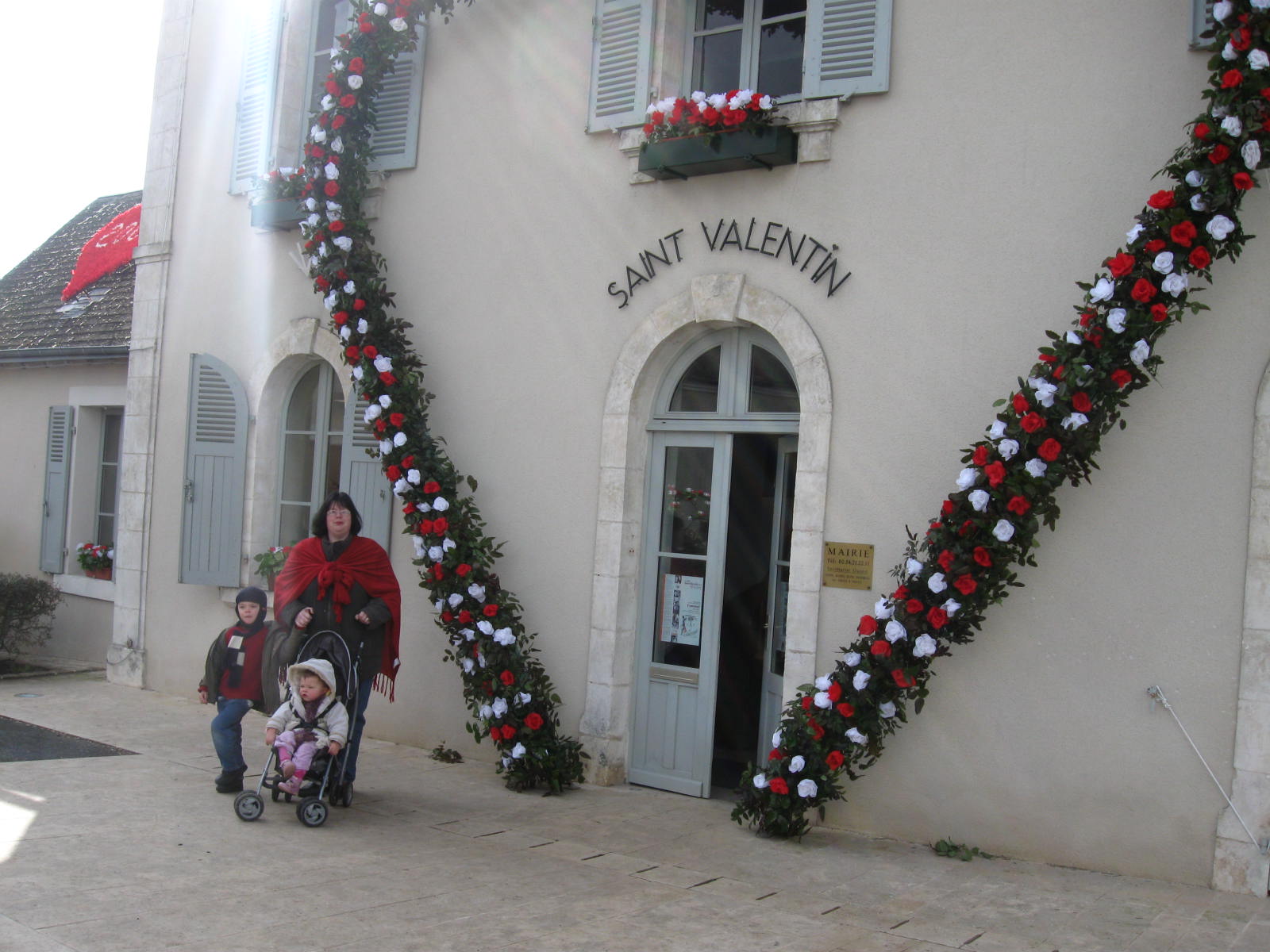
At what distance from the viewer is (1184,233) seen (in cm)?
503

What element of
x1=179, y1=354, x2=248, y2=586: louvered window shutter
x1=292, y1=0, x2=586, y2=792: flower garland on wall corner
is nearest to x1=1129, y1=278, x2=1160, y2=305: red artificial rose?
x1=292, y1=0, x2=586, y2=792: flower garland on wall corner

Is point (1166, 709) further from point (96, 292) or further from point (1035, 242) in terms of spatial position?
point (96, 292)

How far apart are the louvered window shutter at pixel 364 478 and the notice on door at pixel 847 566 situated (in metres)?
3.15

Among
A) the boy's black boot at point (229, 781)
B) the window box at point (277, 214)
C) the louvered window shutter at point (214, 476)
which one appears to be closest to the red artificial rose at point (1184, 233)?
the boy's black boot at point (229, 781)

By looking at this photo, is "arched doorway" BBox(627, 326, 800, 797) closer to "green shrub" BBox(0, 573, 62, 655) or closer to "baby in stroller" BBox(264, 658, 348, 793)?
"baby in stroller" BBox(264, 658, 348, 793)

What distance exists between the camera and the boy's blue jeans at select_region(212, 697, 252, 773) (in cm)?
620

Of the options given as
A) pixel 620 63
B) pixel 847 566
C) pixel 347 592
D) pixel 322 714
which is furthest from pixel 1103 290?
pixel 322 714

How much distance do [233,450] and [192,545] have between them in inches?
30.8

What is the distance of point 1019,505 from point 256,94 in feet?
22.0

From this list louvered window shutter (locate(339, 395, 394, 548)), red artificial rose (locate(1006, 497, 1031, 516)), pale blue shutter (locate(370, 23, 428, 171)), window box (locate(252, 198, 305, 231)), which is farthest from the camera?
window box (locate(252, 198, 305, 231))

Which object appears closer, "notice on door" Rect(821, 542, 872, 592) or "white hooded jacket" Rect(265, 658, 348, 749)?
"white hooded jacket" Rect(265, 658, 348, 749)

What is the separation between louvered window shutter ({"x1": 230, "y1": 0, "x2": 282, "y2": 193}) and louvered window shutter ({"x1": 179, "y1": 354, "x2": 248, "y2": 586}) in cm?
149

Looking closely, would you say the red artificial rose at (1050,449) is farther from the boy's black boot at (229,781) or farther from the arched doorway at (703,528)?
the boy's black boot at (229,781)

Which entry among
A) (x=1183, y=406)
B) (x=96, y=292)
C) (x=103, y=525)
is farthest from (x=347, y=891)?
(x=96, y=292)
